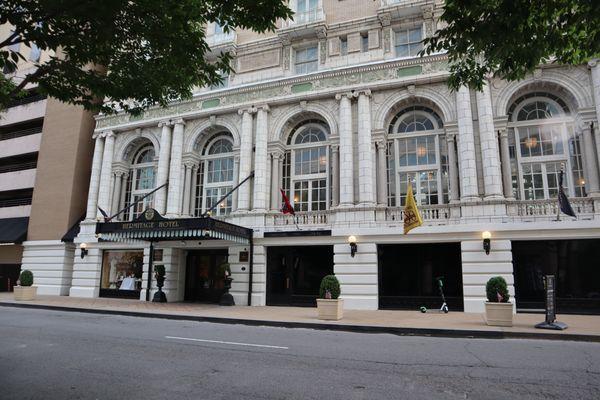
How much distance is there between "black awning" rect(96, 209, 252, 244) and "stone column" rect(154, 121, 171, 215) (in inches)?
145

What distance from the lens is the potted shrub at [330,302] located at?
1490 cm

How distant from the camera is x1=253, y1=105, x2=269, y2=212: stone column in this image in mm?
22016

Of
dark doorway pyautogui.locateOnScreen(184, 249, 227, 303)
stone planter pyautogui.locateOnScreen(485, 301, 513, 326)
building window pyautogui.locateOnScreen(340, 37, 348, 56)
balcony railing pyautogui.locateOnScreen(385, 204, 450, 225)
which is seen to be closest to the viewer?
stone planter pyautogui.locateOnScreen(485, 301, 513, 326)

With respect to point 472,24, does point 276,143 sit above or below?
above

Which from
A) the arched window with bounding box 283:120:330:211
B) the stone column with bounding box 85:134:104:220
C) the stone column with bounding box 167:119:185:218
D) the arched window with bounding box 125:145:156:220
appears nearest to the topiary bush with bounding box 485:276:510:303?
the arched window with bounding box 283:120:330:211

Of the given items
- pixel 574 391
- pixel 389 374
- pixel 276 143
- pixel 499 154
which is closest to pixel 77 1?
pixel 389 374

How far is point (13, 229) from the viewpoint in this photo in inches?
1166

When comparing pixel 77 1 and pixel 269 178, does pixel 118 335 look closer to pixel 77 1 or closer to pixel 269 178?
pixel 77 1

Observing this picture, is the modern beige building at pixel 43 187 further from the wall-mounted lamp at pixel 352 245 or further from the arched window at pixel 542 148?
the arched window at pixel 542 148

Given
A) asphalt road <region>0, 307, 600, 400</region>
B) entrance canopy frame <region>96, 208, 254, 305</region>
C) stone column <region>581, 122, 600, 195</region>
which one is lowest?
asphalt road <region>0, 307, 600, 400</region>

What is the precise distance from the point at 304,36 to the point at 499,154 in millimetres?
12582

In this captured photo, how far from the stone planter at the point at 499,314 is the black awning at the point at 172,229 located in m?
11.7

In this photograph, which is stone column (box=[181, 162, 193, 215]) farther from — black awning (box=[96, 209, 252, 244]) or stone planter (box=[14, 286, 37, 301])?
stone planter (box=[14, 286, 37, 301])

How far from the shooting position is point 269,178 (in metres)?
22.8
